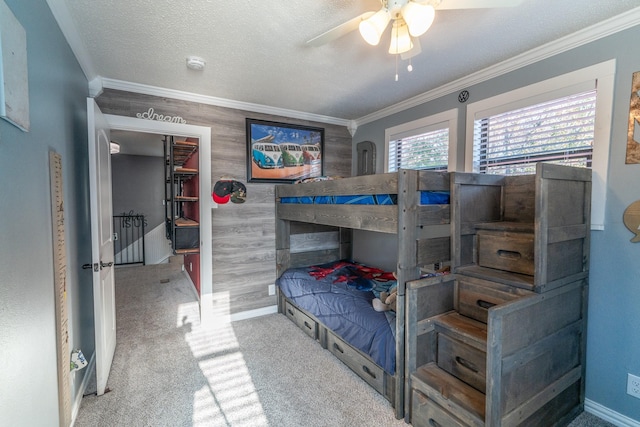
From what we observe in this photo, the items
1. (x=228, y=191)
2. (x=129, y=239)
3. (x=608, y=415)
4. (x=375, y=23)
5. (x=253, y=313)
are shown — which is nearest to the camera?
(x=375, y=23)

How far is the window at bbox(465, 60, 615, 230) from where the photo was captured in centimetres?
178

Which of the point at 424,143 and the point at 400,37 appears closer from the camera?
the point at 400,37

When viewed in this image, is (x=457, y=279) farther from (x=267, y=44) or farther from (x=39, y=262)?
(x=39, y=262)

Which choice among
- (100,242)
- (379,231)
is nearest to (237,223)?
(100,242)

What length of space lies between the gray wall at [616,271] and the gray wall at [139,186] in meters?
7.02

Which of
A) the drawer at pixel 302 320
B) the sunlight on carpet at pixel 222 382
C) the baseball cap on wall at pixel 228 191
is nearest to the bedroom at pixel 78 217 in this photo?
the baseball cap on wall at pixel 228 191

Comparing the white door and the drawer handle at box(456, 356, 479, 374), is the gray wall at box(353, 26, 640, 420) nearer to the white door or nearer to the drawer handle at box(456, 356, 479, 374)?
the drawer handle at box(456, 356, 479, 374)

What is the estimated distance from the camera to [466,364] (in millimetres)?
1657

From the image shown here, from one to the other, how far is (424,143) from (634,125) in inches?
60.5

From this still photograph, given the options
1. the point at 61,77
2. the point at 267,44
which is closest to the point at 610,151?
the point at 267,44

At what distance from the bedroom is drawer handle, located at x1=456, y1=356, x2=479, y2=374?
35.6 inches

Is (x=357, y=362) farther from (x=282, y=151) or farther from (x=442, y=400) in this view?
(x=282, y=151)

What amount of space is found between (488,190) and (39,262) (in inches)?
101

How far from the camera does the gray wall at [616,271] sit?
1684 mm
